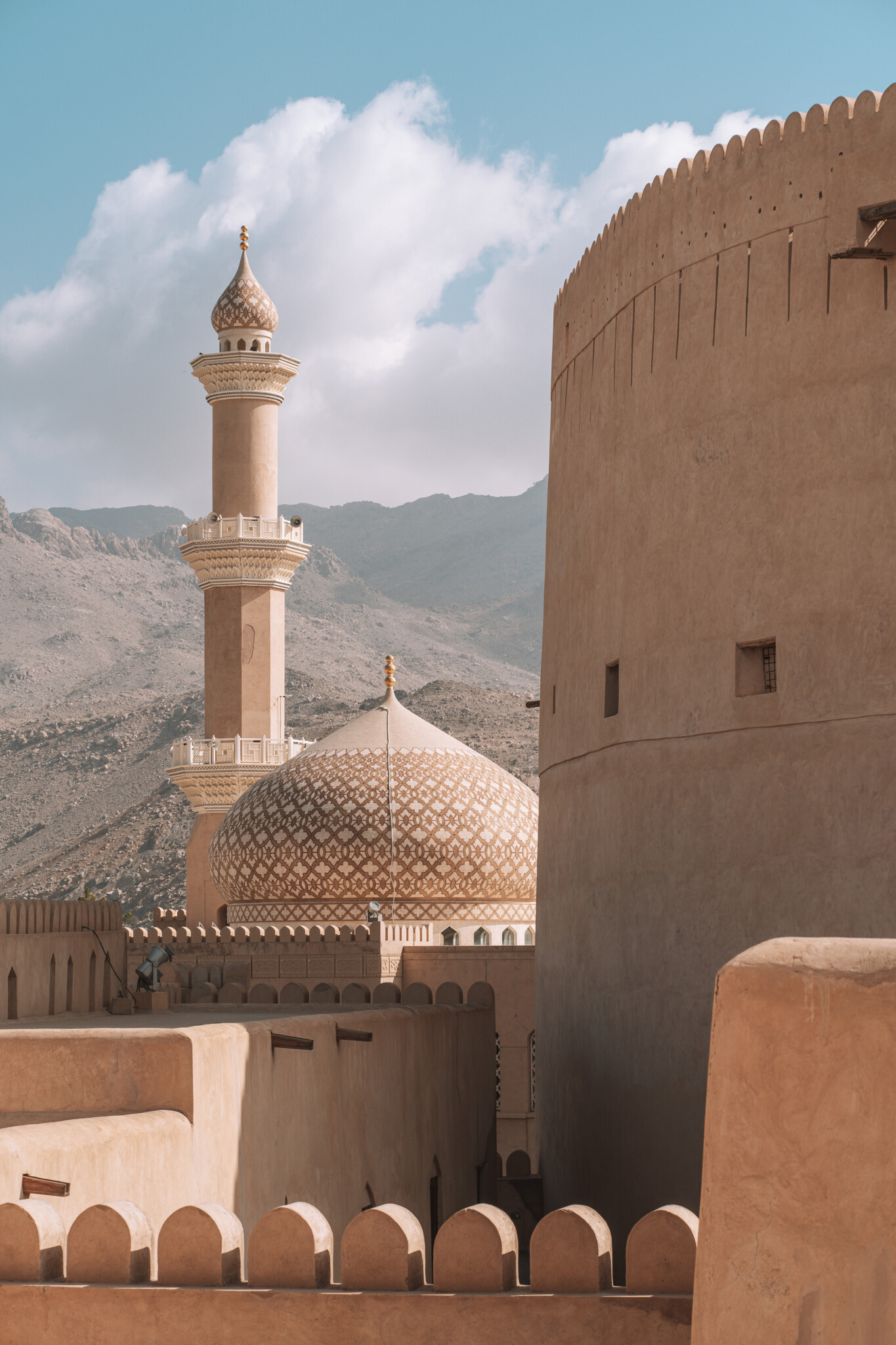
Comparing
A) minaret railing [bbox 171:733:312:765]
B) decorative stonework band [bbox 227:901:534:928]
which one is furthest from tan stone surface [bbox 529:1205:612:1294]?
minaret railing [bbox 171:733:312:765]

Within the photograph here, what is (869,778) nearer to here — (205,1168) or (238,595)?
(205,1168)

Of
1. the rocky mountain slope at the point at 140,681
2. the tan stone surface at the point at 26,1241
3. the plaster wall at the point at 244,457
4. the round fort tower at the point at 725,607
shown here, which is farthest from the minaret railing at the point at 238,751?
the rocky mountain slope at the point at 140,681

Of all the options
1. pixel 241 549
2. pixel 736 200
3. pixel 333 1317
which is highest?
pixel 736 200

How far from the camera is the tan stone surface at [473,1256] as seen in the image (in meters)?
3.39

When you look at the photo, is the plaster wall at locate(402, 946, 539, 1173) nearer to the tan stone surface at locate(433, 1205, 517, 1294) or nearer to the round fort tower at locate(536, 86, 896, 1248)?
the round fort tower at locate(536, 86, 896, 1248)

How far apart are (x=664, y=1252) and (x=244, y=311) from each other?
18367 mm

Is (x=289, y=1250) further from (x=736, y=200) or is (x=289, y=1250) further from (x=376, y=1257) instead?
(x=736, y=200)

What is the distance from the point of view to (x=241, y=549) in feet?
65.7

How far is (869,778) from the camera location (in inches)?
273

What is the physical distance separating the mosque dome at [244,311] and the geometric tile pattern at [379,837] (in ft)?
19.4

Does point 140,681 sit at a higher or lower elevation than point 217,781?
higher

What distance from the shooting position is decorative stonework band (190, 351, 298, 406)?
20312 millimetres

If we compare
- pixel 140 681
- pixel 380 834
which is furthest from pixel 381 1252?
pixel 140 681

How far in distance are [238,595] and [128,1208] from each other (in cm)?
1706
